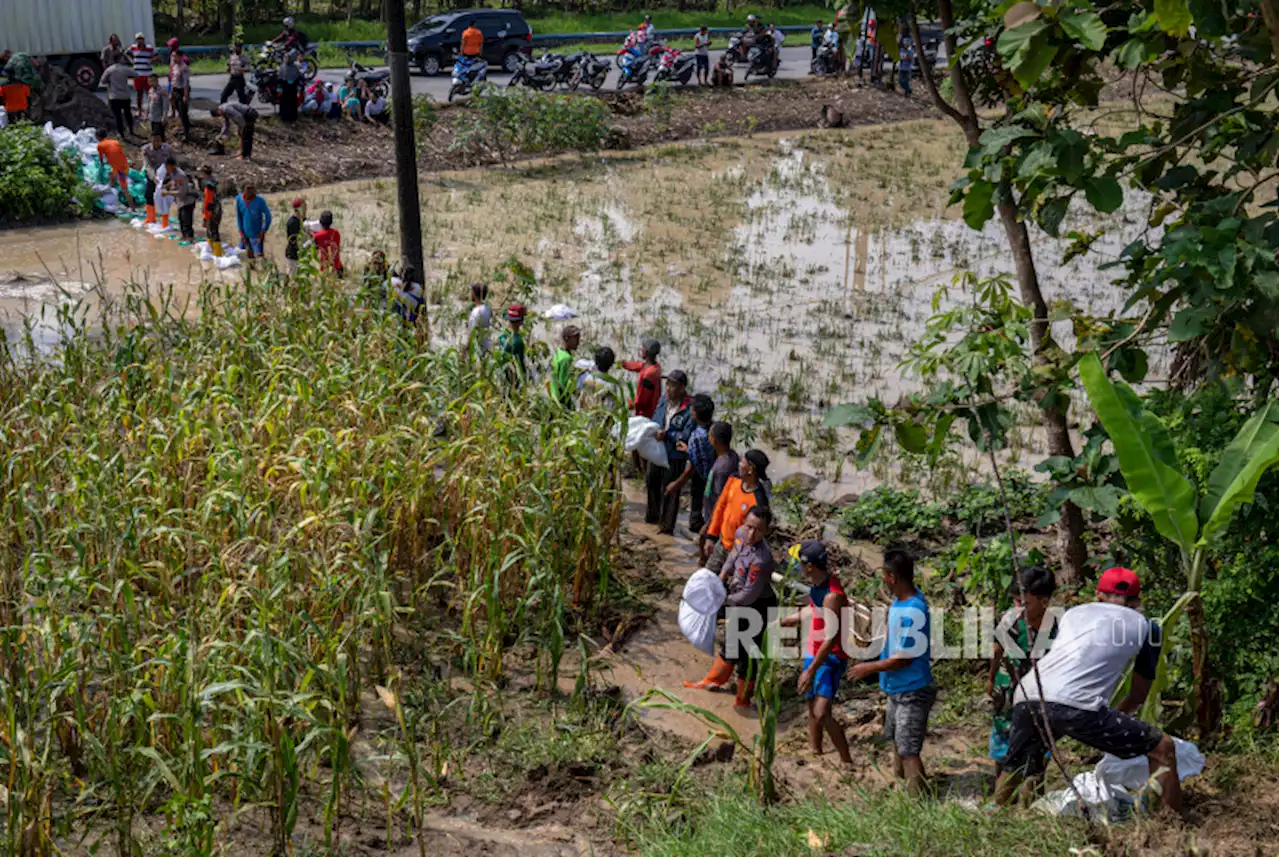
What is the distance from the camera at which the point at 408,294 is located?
10.4 metres

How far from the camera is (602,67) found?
26.5m

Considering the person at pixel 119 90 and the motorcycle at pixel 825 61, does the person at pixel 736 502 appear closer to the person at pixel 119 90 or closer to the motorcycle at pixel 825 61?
the person at pixel 119 90

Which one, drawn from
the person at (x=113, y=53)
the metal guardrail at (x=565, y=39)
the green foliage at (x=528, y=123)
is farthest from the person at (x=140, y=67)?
the metal guardrail at (x=565, y=39)

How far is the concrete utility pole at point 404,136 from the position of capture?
404 inches

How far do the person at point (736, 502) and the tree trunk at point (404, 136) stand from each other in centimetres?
365

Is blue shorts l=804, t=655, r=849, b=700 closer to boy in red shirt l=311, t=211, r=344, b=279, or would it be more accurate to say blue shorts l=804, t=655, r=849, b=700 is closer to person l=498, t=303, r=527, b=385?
person l=498, t=303, r=527, b=385

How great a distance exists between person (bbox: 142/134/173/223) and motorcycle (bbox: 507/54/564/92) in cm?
1031

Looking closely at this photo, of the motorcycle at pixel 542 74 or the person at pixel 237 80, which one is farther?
the motorcycle at pixel 542 74

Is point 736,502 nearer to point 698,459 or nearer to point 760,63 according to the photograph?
point 698,459

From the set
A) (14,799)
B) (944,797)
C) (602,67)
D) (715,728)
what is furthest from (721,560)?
(602,67)

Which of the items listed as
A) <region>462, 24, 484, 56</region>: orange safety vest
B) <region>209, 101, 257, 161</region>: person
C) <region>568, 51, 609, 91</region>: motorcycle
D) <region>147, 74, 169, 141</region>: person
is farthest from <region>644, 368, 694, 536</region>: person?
<region>568, 51, 609, 91</region>: motorcycle

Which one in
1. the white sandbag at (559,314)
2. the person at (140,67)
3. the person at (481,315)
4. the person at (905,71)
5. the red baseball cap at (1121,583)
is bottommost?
the white sandbag at (559,314)

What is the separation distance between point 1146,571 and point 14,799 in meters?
5.18

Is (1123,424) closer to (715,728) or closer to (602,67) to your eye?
(715,728)
